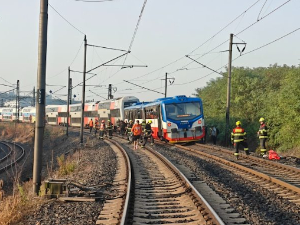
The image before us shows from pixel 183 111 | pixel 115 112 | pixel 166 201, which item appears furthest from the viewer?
pixel 115 112

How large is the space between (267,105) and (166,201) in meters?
→ 21.7

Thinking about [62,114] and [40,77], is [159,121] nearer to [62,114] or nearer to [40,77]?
[40,77]

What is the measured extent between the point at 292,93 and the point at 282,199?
53.8 ft

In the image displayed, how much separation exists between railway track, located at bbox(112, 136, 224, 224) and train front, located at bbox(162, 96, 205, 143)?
35.5 ft

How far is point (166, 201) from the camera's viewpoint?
856 cm

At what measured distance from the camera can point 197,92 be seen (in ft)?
209

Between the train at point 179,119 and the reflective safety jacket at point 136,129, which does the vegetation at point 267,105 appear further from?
the reflective safety jacket at point 136,129

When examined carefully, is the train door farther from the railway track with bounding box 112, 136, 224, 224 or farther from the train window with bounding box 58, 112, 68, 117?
the train window with bounding box 58, 112, 68, 117

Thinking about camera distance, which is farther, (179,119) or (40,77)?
(179,119)

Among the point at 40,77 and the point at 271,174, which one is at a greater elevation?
the point at 40,77

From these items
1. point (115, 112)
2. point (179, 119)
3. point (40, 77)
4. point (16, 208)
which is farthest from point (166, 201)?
point (115, 112)

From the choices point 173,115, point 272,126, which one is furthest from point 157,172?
point 272,126

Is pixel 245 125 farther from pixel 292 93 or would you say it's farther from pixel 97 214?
pixel 97 214

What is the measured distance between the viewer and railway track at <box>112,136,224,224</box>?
6898 millimetres
